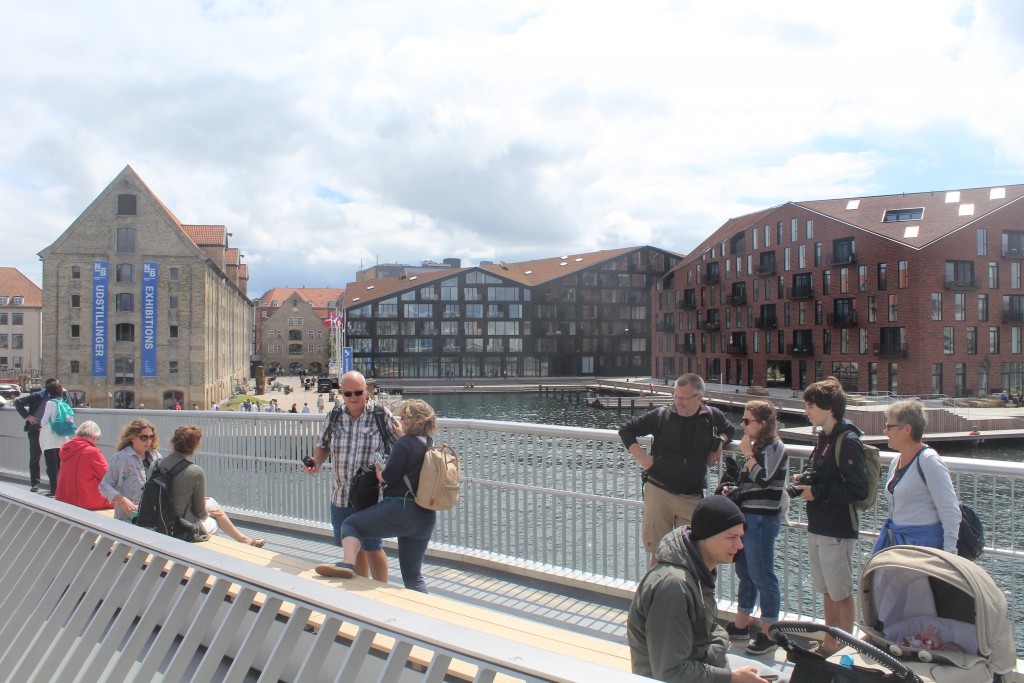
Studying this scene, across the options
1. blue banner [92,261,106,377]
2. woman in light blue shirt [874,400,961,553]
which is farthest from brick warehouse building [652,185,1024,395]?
blue banner [92,261,106,377]

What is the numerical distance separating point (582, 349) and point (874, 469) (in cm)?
9487

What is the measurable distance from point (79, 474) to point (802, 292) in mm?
63604

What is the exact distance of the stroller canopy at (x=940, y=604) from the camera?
2889 mm

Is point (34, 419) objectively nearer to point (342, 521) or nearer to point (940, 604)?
point (342, 521)

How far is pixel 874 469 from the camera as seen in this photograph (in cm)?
452

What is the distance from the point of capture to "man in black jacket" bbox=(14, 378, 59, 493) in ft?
35.3

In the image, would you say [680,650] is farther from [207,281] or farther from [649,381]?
[649,381]

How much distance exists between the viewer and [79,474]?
6.78 metres

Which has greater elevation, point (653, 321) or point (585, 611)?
point (653, 321)

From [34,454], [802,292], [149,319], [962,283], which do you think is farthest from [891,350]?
[34,454]

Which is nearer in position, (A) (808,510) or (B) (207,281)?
(A) (808,510)

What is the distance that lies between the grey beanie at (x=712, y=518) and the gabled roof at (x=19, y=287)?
115 m

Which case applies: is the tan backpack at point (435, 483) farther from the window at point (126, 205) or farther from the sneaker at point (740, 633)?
the window at point (126, 205)

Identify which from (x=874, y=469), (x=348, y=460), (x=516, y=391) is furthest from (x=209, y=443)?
(x=516, y=391)
